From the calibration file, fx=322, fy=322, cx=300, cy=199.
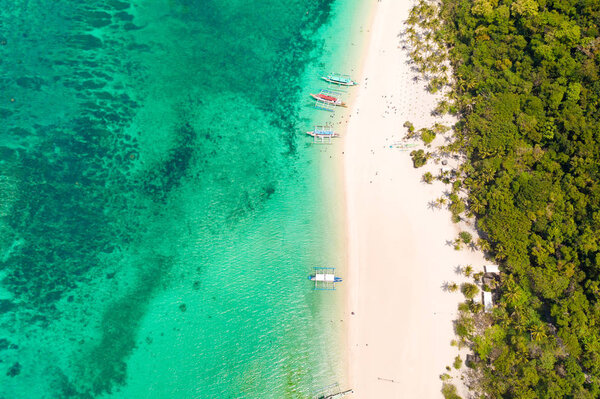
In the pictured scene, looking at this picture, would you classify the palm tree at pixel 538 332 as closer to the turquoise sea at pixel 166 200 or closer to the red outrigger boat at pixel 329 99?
the turquoise sea at pixel 166 200

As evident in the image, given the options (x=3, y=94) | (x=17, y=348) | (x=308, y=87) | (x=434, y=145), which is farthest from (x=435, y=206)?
(x=3, y=94)

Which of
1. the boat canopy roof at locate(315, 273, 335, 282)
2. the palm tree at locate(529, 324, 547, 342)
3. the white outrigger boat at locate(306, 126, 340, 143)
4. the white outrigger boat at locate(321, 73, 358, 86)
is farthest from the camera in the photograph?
the white outrigger boat at locate(321, 73, 358, 86)

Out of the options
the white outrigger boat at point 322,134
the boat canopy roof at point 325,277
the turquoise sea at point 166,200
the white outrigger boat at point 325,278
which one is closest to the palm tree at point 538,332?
the turquoise sea at point 166,200

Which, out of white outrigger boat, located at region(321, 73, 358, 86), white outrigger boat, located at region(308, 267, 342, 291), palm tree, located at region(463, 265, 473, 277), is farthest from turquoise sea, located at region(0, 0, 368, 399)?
palm tree, located at region(463, 265, 473, 277)

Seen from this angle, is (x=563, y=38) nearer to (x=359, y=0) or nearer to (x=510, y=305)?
(x=359, y=0)

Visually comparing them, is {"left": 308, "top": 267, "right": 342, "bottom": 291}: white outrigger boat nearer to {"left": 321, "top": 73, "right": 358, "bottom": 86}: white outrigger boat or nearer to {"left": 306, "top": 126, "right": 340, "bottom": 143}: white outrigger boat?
{"left": 306, "top": 126, "right": 340, "bottom": 143}: white outrigger boat

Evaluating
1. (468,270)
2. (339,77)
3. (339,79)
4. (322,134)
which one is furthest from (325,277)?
(339,77)
